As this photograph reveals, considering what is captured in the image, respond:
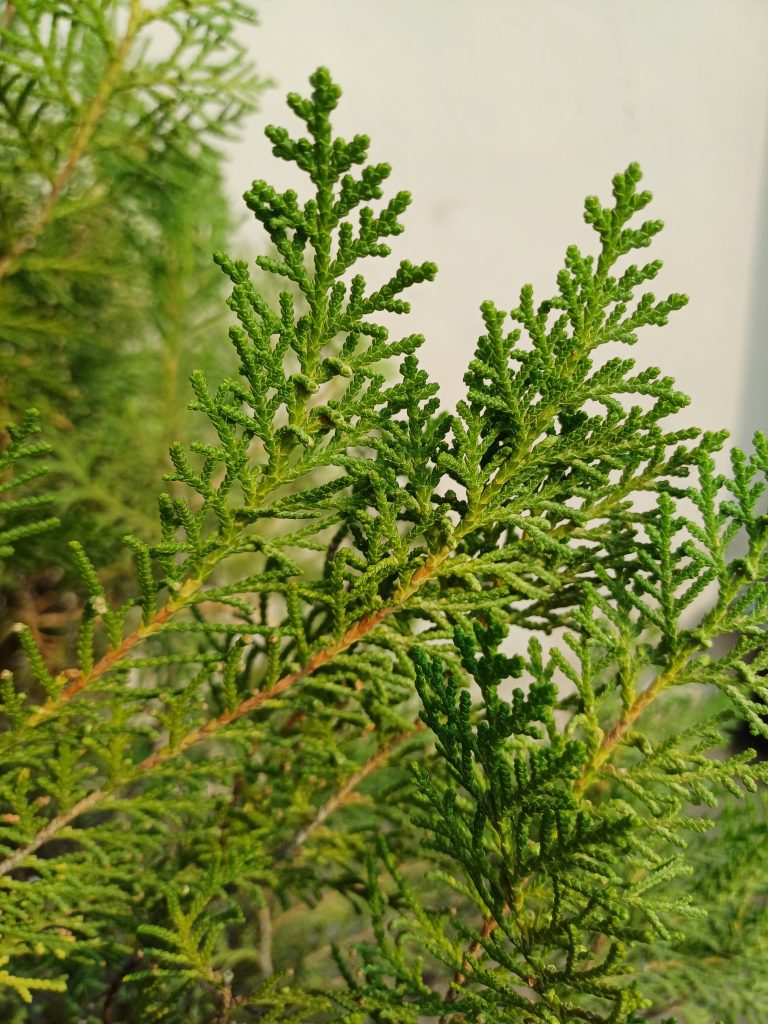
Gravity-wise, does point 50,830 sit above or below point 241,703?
below

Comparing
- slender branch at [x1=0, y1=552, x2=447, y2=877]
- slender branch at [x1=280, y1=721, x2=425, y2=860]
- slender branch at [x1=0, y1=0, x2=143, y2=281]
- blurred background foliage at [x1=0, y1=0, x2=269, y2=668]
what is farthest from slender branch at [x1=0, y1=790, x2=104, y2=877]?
slender branch at [x1=0, y1=0, x2=143, y2=281]

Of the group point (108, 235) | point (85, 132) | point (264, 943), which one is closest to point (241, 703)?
point (264, 943)

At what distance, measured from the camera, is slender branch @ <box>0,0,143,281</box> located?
0.76 m

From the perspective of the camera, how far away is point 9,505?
1.76 feet

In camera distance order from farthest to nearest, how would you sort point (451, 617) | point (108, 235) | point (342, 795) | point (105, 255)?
point (108, 235) → point (105, 255) → point (342, 795) → point (451, 617)

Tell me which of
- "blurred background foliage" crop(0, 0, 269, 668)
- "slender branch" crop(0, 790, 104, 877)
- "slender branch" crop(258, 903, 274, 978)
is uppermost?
"blurred background foliage" crop(0, 0, 269, 668)

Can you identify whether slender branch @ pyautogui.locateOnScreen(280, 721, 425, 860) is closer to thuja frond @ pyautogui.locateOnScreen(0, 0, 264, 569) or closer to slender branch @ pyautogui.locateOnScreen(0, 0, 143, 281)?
thuja frond @ pyautogui.locateOnScreen(0, 0, 264, 569)

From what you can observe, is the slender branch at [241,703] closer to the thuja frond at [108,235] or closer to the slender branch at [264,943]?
the slender branch at [264,943]

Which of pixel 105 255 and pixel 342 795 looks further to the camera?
pixel 105 255

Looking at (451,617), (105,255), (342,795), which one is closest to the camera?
(451,617)

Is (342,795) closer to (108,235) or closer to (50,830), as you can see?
(50,830)

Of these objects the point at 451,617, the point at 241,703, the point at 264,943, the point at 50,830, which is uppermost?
the point at 451,617

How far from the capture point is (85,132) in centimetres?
79

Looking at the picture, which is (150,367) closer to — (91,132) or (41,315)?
(41,315)
